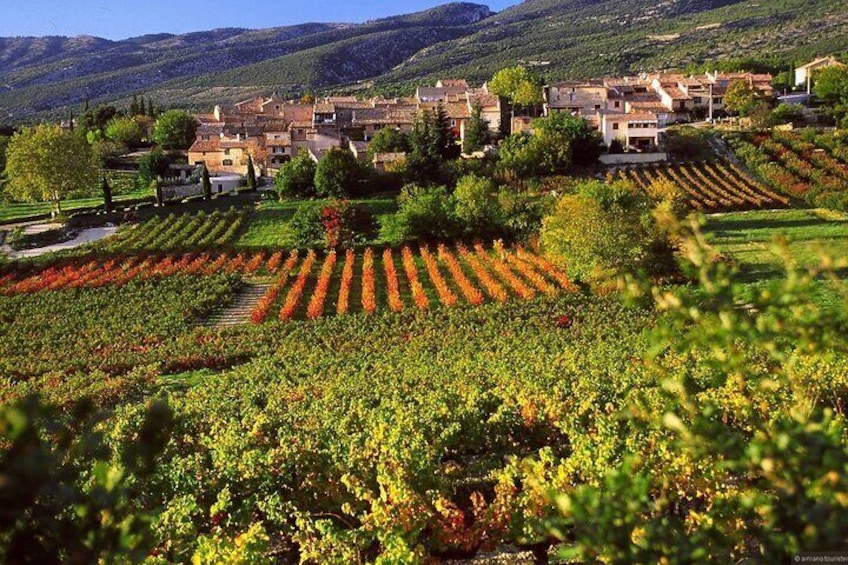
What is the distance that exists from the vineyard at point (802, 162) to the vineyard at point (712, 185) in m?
1.45

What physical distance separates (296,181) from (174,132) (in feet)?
114

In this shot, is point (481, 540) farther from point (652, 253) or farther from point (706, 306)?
point (652, 253)

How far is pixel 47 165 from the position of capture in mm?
53062

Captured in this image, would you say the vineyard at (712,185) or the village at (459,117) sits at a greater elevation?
the village at (459,117)

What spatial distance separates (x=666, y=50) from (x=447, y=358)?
145223 millimetres

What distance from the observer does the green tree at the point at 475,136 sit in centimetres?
6600

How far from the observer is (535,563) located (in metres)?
10.4

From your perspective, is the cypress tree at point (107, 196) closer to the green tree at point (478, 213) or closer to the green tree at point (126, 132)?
the green tree at point (478, 213)

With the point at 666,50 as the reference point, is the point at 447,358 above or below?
below

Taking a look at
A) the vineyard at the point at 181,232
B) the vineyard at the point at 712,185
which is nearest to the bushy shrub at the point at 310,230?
the vineyard at the point at 181,232

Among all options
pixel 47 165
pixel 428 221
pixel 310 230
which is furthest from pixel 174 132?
pixel 428 221

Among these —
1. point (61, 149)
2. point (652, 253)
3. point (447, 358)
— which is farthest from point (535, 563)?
point (61, 149)

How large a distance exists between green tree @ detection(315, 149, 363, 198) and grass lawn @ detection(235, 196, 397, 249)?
1635 millimetres

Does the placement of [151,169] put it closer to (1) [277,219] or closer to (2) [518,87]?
(1) [277,219]
